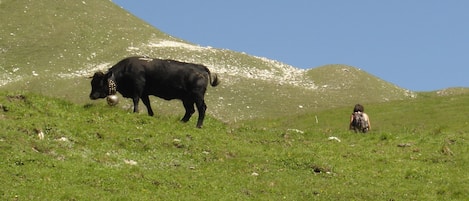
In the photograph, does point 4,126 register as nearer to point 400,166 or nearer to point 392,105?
point 400,166

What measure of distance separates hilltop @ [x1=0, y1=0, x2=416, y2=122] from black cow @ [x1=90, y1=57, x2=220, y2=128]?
6718 centimetres

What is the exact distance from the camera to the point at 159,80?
3114 centimetres

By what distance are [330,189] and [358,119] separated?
13.3 metres

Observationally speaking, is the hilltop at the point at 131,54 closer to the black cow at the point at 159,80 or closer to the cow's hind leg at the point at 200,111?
the black cow at the point at 159,80

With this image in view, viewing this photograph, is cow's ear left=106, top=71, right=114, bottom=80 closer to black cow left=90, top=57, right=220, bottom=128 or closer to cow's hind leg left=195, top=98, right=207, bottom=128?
black cow left=90, top=57, right=220, bottom=128

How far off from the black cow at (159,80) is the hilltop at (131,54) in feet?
220

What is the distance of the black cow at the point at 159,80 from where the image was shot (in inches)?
1216

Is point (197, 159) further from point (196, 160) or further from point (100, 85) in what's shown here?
point (100, 85)

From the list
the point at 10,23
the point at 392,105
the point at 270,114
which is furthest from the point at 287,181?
the point at 10,23

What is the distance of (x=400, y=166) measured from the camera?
2602 cm

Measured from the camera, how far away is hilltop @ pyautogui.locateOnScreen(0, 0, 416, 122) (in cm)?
11086

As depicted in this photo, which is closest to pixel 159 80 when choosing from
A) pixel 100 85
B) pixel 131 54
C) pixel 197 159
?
pixel 100 85

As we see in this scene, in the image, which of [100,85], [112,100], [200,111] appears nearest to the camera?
[200,111]

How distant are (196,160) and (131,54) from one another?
4372 inches
